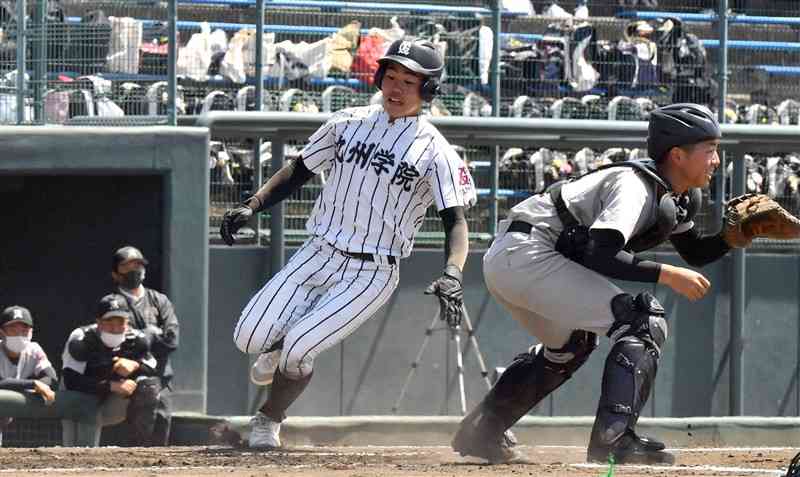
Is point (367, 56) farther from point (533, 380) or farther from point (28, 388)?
point (533, 380)

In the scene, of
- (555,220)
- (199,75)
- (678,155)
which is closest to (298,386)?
(555,220)

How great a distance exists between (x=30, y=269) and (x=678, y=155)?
577 cm

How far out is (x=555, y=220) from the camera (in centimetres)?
596

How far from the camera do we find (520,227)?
236 inches

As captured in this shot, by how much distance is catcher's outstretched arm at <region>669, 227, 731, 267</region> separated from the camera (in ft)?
20.4

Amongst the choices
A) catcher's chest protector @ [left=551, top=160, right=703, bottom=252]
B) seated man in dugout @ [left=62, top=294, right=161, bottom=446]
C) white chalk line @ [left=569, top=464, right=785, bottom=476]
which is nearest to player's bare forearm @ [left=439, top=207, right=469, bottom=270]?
catcher's chest protector @ [left=551, top=160, right=703, bottom=252]

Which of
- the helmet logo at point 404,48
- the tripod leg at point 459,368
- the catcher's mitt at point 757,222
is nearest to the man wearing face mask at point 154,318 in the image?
the tripod leg at point 459,368

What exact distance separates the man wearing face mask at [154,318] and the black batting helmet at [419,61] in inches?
111

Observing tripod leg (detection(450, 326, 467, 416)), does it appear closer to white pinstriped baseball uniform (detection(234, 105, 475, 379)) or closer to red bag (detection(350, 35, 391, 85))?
red bag (detection(350, 35, 391, 85))

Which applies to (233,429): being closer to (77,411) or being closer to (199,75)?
(77,411)

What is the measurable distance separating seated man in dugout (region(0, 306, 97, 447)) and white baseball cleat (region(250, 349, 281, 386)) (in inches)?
75.9

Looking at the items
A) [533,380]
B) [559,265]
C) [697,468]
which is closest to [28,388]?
[533,380]

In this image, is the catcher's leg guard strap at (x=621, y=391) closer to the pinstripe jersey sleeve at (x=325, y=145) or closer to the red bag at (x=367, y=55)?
the pinstripe jersey sleeve at (x=325, y=145)

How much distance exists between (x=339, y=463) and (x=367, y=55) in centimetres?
474
